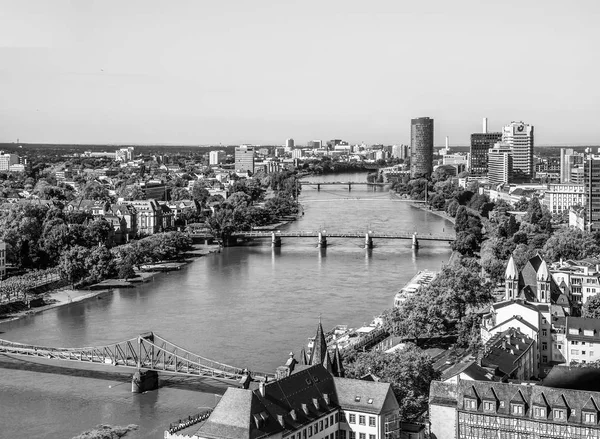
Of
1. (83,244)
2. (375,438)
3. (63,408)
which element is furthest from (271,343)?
(83,244)

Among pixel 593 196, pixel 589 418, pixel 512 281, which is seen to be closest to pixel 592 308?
pixel 512 281

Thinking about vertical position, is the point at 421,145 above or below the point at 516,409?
above

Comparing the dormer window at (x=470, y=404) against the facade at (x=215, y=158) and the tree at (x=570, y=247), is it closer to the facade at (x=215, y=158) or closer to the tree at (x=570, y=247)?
the tree at (x=570, y=247)

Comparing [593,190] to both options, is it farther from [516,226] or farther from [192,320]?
[192,320]

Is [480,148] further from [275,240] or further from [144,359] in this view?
[144,359]

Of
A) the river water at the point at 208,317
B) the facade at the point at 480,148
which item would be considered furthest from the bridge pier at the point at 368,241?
the facade at the point at 480,148

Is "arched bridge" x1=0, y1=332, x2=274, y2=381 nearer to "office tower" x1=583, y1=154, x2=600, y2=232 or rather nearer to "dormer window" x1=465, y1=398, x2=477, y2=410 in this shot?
"dormer window" x1=465, y1=398, x2=477, y2=410

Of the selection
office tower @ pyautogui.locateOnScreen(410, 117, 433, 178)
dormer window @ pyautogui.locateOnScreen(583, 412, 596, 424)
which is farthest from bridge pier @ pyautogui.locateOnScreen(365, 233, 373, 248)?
office tower @ pyautogui.locateOnScreen(410, 117, 433, 178)
